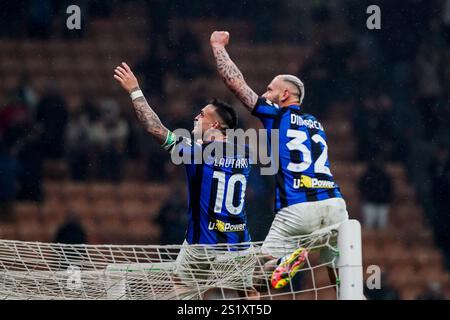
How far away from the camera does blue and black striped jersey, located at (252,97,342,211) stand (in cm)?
588

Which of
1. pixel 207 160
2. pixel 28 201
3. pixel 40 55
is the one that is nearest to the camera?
pixel 207 160

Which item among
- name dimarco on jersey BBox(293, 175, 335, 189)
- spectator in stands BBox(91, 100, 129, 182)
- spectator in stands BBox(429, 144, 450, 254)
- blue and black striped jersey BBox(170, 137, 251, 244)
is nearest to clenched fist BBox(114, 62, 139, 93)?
blue and black striped jersey BBox(170, 137, 251, 244)

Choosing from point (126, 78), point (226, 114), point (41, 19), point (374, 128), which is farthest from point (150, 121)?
point (41, 19)

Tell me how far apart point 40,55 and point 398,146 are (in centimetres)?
414

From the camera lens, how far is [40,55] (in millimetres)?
11422

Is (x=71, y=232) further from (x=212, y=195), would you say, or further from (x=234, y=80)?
(x=234, y=80)

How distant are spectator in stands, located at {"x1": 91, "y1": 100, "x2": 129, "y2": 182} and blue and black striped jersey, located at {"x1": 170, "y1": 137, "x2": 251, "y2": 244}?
4636mm

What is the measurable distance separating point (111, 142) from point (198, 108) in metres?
1.01

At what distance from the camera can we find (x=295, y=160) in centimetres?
591

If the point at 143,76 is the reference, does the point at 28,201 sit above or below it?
below

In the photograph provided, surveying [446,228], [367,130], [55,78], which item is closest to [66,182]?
[55,78]

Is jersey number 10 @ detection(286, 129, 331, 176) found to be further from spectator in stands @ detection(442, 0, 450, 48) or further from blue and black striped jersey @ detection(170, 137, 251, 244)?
spectator in stands @ detection(442, 0, 450, 48)

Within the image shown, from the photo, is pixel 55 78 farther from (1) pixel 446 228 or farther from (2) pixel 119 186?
(1) pixel 446 228

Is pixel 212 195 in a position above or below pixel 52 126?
below
